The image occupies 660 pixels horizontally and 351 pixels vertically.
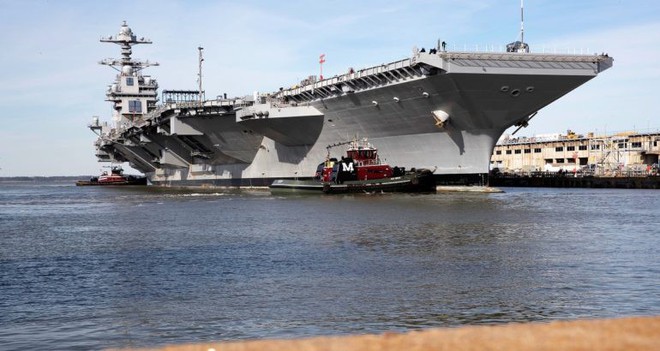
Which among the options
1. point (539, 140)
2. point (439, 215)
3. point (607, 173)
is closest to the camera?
point (439, 215)

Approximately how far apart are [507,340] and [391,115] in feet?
116

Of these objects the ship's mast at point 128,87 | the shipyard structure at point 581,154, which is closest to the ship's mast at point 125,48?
the ship's mast at point 128,87

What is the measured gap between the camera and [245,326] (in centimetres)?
879

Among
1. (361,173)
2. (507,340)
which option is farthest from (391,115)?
(507,340)

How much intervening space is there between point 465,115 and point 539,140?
187 ft

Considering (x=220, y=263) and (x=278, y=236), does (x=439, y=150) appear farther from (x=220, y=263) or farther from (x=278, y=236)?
(x=220, y=263)

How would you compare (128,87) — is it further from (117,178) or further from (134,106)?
(117,178)

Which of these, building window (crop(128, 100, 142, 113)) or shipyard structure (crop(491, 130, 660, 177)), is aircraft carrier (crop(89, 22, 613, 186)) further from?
shipyard structure (crop(491, 130, 660, 177))

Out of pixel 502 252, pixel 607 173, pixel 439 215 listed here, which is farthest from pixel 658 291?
pixel 607 173

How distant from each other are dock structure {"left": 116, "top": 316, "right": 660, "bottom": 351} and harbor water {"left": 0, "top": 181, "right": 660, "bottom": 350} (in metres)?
5.45

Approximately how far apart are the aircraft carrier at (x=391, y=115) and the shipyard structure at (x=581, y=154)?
86.7 ft

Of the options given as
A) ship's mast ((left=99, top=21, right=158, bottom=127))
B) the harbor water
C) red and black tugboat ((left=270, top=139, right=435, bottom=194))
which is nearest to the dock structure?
the harbor water

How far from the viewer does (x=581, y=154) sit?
81.6m

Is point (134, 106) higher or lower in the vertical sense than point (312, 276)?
higher
